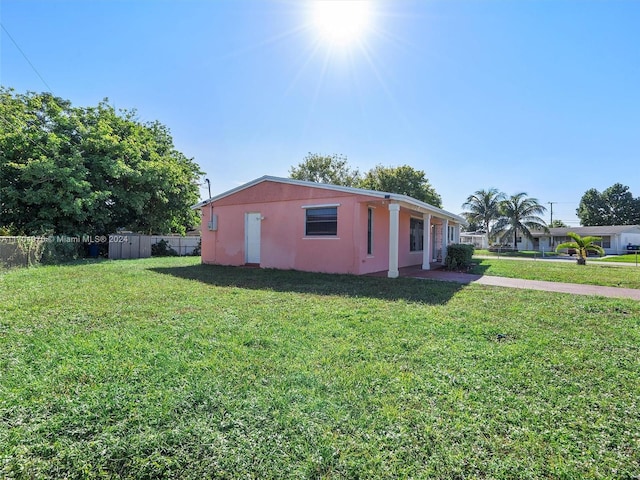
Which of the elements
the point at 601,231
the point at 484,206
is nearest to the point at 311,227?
the point at 484,206

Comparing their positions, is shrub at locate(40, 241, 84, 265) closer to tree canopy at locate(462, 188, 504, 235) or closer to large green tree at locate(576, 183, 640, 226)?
tree canopy at locate(462, 188, 504, 235)

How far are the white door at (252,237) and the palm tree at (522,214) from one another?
29613 millimetres

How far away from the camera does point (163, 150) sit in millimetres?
23859

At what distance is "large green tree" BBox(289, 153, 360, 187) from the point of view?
38.9 metres

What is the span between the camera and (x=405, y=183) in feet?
111

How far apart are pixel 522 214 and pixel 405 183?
40.2 feet

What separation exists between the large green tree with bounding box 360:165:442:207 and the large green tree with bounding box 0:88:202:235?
1980cm

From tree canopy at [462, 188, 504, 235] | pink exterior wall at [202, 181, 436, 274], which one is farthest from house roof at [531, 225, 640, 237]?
pink exterior wall at [202, 181, 436, 274]

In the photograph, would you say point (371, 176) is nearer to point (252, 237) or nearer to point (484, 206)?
point (484, 206)

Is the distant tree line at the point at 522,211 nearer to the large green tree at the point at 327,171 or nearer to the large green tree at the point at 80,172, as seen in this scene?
the large green tree at the point at 327,171

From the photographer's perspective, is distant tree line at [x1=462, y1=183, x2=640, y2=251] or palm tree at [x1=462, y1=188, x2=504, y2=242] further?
palm tree at [x1=462, y1=188, x2=504, y2=242]

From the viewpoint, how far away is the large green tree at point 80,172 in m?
15.5

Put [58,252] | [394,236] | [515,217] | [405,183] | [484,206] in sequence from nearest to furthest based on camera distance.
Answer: [394,236]
[58,252]
[515,217]
[405,183]
[484,206]

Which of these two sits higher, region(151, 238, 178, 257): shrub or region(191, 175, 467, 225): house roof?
region(191, 175, 467, 225): house roof
